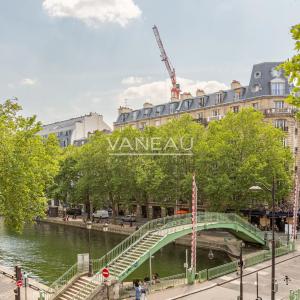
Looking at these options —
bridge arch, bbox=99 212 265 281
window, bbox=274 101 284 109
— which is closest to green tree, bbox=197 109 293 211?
bridge arch, bbox=99 212 265 281

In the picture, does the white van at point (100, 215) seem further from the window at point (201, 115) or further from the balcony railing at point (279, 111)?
the balcony railing at point (279, 111)

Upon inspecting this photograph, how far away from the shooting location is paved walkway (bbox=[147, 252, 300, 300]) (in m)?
25.2

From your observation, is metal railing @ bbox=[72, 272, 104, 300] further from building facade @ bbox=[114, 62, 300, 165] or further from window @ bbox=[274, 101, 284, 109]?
window @ bbox=[274, 101, 284, 109]

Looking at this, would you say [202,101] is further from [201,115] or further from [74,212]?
[74,212]

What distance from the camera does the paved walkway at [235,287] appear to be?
82.8ft

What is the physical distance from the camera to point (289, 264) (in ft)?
110

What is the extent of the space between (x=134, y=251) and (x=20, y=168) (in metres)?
9.78

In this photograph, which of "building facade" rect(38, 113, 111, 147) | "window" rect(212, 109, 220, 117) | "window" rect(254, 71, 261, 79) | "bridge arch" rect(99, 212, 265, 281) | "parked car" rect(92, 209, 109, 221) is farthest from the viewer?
"building facade" rect(38, 113, 111, 147)

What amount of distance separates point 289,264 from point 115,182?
97.4 ft

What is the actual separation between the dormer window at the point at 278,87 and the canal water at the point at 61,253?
3009 centimetres

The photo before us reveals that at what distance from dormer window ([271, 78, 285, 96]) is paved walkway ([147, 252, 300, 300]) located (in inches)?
1418

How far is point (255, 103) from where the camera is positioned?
63.4 m

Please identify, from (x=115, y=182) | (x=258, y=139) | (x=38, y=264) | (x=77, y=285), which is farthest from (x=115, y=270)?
(x=115, y=182)

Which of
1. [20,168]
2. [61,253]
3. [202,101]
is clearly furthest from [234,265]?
[202,101]
